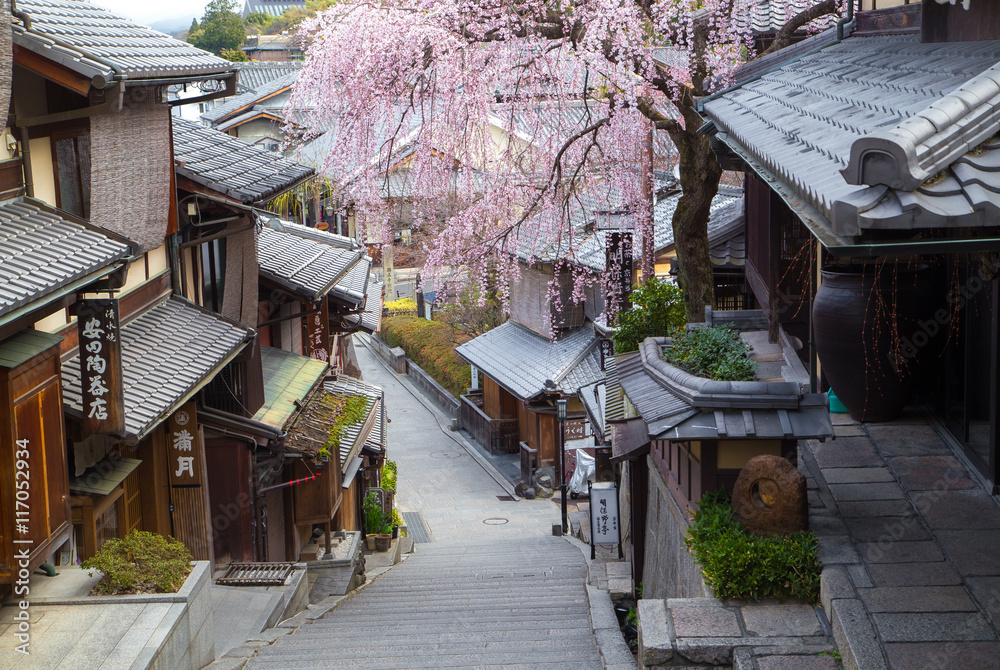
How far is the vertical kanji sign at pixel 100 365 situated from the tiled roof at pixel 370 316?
15.5 metres

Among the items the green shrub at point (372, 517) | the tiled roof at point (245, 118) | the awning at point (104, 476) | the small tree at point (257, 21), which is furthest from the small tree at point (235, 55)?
the awning at point (104, 476)

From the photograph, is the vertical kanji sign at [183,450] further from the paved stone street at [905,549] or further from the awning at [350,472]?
the paved stone street at [905,549]

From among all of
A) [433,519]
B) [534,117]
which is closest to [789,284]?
[534,117]

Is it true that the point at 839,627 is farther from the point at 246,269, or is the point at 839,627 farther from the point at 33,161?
the point at 246,269

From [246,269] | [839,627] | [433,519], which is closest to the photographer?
[839,627]

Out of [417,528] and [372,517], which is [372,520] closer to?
[372,517]

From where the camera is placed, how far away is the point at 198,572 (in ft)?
27.8

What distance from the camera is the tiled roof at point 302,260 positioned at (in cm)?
1561

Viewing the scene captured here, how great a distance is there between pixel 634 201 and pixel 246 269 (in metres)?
6.25

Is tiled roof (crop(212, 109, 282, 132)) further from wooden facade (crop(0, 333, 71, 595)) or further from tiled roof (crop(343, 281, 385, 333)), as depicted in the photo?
wooden facade (crop(0, 333, 71, 595))

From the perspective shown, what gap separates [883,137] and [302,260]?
1510 centimetres

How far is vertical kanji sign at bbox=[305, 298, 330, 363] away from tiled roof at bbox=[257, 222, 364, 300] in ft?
5.77

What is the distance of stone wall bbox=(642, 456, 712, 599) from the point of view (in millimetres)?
8500

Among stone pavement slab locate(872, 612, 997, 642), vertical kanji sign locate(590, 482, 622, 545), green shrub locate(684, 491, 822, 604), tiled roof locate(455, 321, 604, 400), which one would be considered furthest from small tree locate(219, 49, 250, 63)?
stone pavement slab locate(872, 612, 997, 642)
